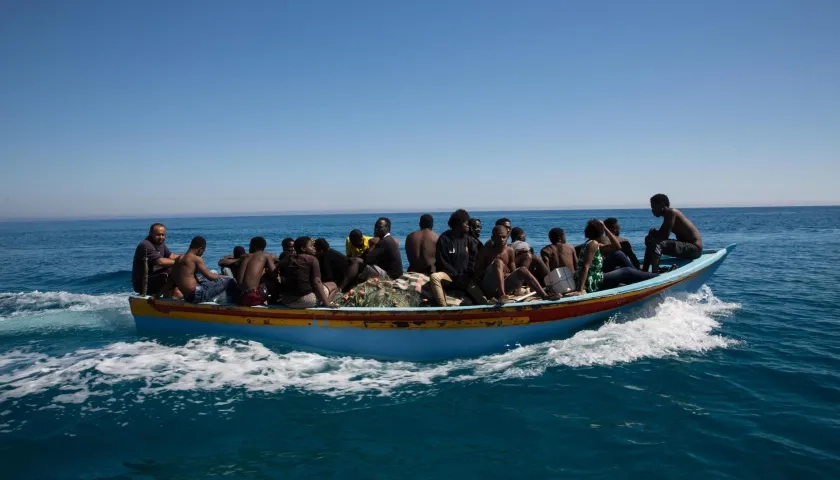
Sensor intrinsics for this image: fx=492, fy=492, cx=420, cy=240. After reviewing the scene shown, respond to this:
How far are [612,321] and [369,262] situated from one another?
4.48 m

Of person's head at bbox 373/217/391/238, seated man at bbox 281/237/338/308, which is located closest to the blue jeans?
seated man at bbox 281/237/338/308

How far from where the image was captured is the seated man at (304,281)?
27.4 feet

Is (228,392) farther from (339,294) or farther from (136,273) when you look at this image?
(136,273)

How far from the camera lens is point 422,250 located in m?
9.17

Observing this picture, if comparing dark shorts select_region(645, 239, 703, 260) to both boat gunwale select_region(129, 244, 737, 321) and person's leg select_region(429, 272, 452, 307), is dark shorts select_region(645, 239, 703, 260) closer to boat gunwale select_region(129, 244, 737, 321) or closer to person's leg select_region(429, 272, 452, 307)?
boat gunwale select_region(129, 244, 737, 321)

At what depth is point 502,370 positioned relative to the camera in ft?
24.7

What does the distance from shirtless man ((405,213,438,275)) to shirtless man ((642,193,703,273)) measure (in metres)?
4.58

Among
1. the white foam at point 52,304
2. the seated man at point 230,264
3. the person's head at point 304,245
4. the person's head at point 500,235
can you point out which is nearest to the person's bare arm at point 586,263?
the person's head at point 500,235

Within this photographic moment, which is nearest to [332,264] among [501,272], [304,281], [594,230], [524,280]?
[304,281]

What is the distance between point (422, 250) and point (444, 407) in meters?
3.40

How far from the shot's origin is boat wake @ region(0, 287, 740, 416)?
7176 mm

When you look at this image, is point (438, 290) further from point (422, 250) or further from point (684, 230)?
point (684, 230)

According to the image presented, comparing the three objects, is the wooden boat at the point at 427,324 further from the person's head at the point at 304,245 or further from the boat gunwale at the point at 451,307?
the person's head at the point at 304,245

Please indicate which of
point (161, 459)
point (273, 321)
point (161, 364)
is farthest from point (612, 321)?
point (161, 364)
